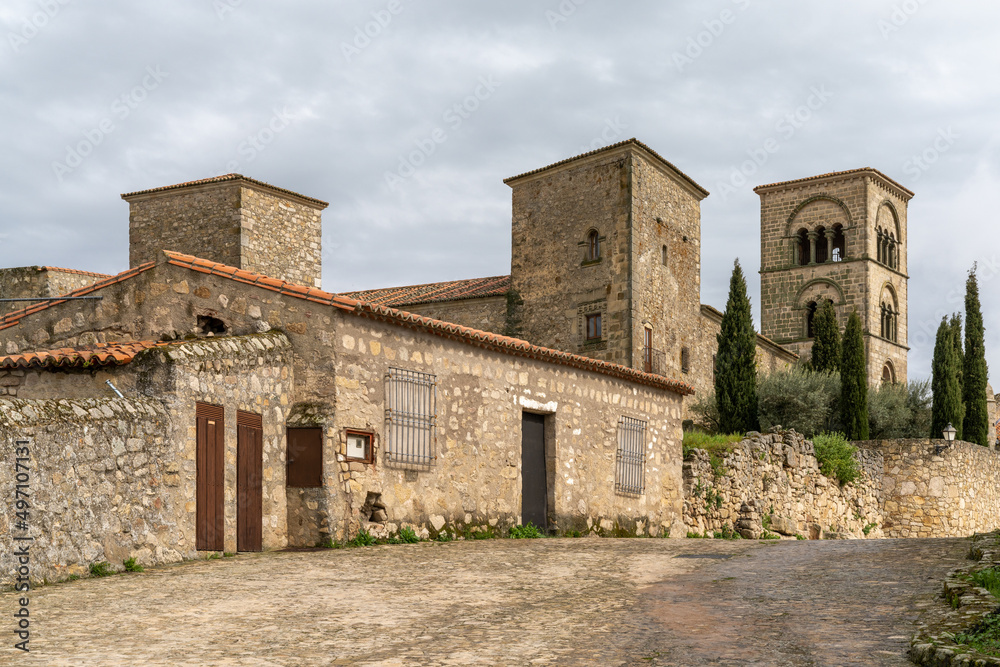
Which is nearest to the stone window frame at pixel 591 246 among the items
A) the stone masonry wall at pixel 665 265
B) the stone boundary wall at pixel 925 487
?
the stone masonry wall at pixel 665 265

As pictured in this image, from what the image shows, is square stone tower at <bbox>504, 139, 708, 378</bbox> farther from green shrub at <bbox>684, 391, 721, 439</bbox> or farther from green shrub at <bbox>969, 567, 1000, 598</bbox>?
green shrub at <bbox>969, 567, 1000, 598</bbox>

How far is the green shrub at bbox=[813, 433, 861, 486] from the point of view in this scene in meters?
26.2

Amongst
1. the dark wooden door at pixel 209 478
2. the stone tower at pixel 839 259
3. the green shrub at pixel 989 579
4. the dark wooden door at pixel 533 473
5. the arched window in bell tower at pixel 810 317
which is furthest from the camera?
the arched window in bell tower at pixel 810 317

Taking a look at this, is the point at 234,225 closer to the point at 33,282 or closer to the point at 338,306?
the point at 33,282

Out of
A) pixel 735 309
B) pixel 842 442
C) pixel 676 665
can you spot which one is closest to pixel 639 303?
pixel 735 309

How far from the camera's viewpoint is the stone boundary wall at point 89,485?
376 inches

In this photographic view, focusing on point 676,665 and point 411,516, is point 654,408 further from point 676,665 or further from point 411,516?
point 676,665

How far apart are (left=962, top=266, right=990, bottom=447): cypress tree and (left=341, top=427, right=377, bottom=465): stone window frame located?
27.6 metres

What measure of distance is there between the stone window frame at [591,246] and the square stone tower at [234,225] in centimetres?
745

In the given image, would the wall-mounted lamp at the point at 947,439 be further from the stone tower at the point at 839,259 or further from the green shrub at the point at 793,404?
the stone tower at the point at 839,259

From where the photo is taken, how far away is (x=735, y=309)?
3155 cm

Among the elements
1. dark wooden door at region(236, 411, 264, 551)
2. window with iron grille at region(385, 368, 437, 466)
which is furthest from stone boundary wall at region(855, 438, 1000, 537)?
dark wooden door at region(236, 411, 264, 551)

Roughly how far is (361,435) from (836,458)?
16.7 metres

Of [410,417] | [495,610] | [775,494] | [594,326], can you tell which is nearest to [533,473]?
[410,417]
